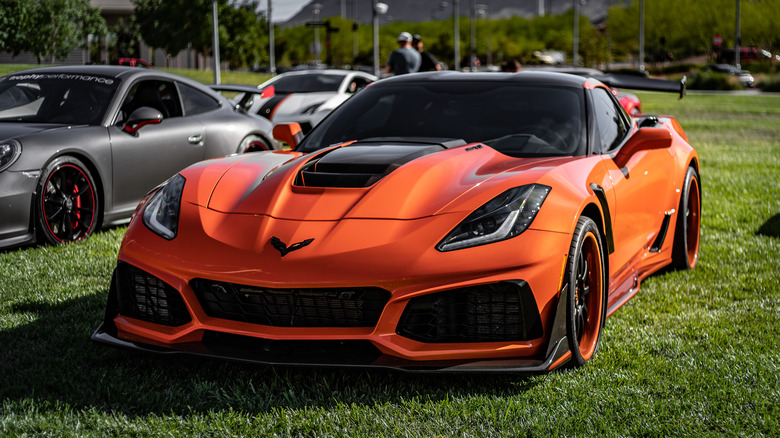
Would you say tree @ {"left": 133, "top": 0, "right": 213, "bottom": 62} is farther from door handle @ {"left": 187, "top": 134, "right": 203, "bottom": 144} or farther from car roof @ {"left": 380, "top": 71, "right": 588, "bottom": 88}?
car roof @ {"left": 380, "top": 71, "right": 588, "bottom": 88}

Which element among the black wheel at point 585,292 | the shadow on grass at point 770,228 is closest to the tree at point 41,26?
the shadow on grass at point 770,228

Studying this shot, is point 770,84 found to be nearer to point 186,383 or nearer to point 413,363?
point 413,363

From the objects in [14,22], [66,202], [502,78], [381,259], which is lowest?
[66,202]

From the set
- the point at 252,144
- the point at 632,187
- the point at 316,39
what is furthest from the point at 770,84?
the point at 316,39

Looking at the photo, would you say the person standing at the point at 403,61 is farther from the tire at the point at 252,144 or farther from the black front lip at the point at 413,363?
the black front lip at the point at 413,363

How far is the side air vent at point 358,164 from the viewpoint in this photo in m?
3.74

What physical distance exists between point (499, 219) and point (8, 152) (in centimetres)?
398

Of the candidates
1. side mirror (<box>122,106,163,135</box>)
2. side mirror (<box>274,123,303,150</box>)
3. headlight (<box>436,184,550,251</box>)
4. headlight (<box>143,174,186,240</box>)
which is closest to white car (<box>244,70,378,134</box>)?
side mirror (<box>122,106,163,135</box>)

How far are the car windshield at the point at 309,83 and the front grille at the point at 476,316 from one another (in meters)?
11.3

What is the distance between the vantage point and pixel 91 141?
6621mm

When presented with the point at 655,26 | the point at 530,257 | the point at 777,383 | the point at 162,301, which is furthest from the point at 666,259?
the point at 655,26

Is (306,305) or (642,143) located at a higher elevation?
(642,143)

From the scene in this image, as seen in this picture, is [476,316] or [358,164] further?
[358,164]

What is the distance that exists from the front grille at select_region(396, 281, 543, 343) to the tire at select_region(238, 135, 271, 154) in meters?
4.92
